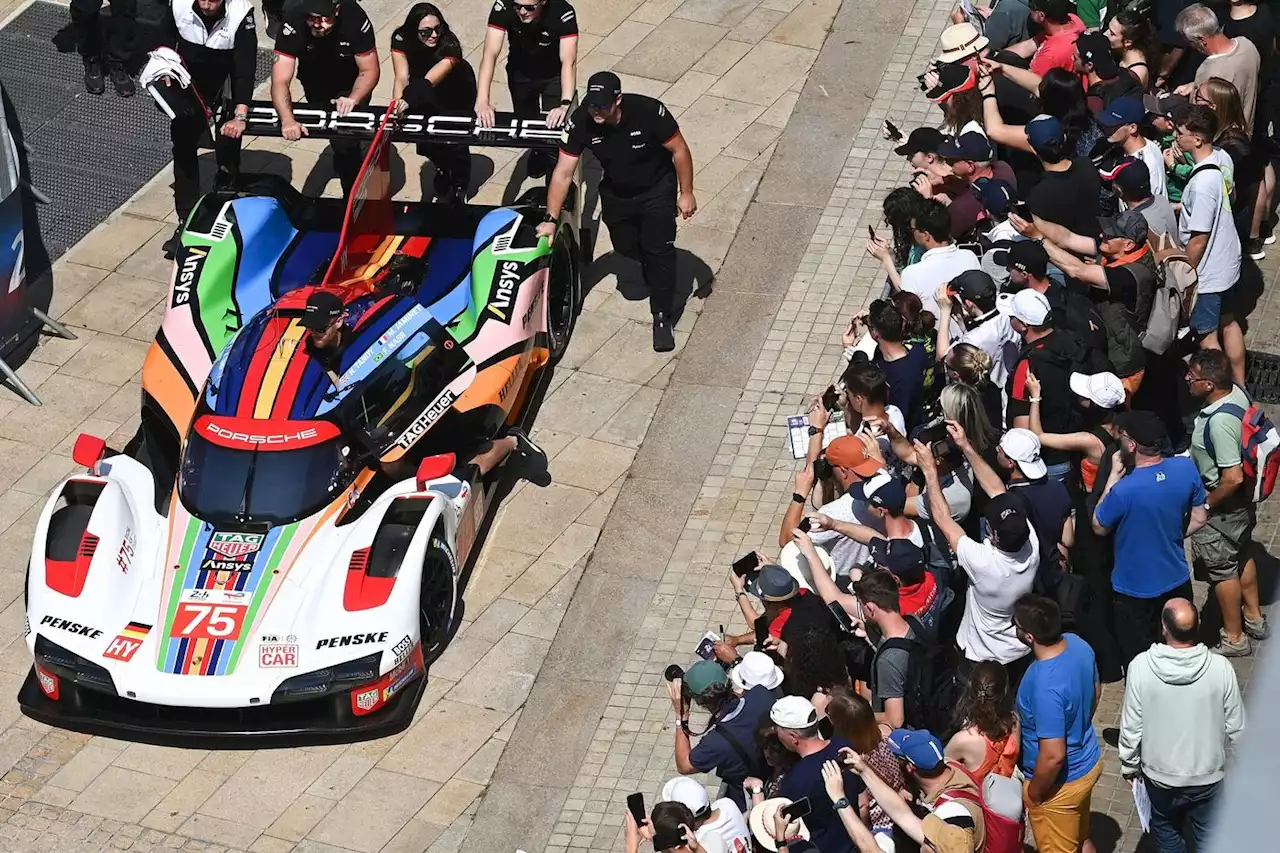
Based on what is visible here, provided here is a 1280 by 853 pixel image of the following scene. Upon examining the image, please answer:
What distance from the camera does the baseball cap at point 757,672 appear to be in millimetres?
8062

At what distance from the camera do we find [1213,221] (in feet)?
35.0

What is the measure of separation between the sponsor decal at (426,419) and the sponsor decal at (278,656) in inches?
58.9

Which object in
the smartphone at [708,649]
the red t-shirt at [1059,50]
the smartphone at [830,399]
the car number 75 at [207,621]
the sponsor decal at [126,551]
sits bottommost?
the car number 75 at [207,621]

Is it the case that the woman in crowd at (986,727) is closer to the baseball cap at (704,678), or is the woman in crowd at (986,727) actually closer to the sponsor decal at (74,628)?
the baseball cap at (704,678)

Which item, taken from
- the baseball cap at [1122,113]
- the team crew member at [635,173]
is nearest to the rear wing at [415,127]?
the team crew member at [635,173]

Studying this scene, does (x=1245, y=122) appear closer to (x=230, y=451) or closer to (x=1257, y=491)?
(x=1257, y=491)

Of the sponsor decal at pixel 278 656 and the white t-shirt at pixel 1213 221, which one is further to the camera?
the white t-shirt at pixel 1213 221

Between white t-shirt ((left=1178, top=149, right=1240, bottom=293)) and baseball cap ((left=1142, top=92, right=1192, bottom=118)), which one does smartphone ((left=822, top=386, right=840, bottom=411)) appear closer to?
white t-shirt ((left=1178, top=149, right=1240, bottom=293))

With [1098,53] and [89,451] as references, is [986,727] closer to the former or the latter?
[89,451]

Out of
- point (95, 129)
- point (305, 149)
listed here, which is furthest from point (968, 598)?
point (95, 129)

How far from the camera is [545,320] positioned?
12.1m

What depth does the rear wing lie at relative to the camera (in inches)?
469

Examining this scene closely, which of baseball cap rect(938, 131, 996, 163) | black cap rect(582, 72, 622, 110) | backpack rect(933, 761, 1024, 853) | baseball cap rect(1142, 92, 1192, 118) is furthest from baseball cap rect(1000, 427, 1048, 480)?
black cap rect(582, 72, 622, 110)

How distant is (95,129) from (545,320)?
16.0 feet
